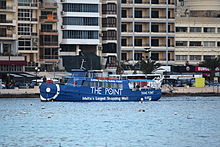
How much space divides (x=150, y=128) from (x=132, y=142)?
988 cm

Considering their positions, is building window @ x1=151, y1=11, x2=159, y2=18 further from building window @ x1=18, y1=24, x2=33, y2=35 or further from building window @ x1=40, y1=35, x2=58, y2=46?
building window @ x1=18, y1=24, x2=33, y2=35

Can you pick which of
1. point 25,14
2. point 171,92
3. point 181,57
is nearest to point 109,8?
point 25,14

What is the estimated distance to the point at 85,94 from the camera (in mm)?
98375

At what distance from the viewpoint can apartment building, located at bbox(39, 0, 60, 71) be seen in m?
140

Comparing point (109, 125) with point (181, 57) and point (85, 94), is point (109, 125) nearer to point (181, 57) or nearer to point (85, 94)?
point (85, 94)

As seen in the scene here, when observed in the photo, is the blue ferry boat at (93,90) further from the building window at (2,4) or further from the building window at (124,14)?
the building window at (124,14)

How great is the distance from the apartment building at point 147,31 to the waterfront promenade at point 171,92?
2725 centimetres

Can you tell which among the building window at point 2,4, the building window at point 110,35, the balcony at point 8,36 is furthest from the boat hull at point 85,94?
the building window at point 110,35

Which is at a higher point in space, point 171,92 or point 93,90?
point 93,90

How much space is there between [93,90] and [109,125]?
3193 cm

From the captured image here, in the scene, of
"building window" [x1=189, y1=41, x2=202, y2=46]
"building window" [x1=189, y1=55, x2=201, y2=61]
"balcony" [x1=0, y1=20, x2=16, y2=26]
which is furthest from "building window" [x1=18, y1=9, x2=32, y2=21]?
"building window" [x1=189, y1=55, x2=201, y2=61]

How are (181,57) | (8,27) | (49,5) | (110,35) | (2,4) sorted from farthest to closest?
(181,57)
(110,35)
(49,5)
(8,27)
(2,4)

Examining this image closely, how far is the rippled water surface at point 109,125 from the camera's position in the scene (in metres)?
54.9

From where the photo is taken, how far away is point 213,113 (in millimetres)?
82125
